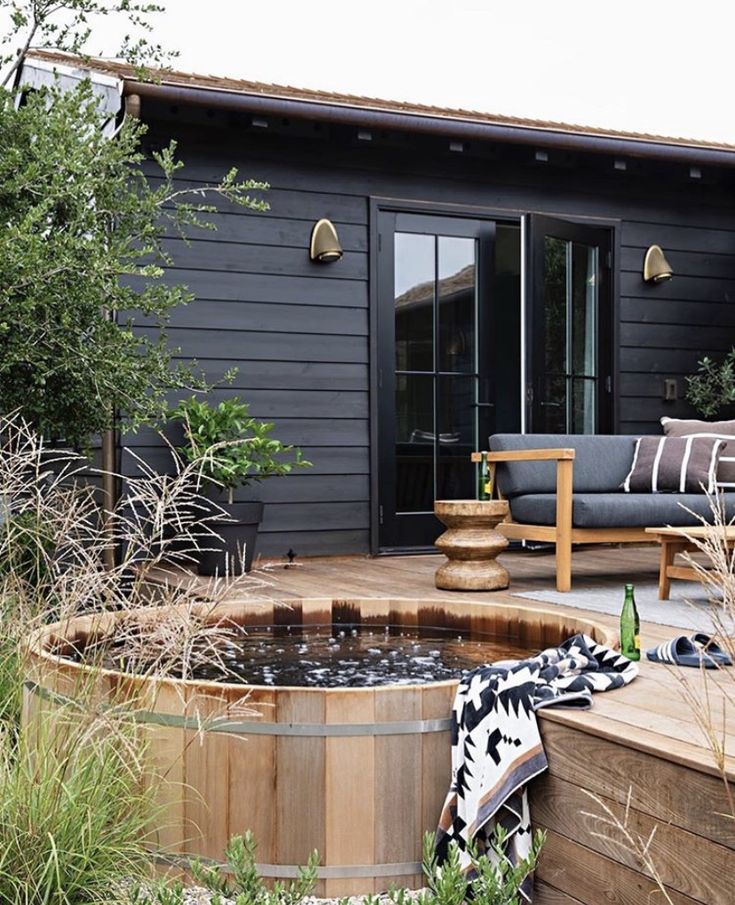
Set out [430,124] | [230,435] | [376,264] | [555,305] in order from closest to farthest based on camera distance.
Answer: [230,435] → [430,124] → [376,264] → [555,305]

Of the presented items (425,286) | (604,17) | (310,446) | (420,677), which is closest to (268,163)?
(425,286)

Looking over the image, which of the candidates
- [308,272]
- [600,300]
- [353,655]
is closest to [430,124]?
[308,272]

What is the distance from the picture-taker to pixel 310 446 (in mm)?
6285

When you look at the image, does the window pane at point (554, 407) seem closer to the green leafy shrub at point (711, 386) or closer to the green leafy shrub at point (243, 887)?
the green leafy shrub at point (711, 386)

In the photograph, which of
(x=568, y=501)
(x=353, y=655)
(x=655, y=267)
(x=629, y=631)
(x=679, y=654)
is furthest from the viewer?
(x=655, y=267)

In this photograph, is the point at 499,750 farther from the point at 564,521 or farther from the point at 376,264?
the point at 376,264

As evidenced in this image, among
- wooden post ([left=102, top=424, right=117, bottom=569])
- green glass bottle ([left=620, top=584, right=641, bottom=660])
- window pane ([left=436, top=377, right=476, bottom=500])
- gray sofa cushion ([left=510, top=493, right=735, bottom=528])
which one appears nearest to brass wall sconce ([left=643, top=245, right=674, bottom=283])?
window pane ([left=436, top=377, right=476, bottom=500])

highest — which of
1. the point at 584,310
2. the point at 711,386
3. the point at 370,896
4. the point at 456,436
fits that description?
the point at 584,310

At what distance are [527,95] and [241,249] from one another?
1500cm

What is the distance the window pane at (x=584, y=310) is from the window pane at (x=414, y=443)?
1154 millimetres

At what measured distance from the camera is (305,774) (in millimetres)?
2199

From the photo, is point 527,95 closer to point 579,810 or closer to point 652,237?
point 652,237

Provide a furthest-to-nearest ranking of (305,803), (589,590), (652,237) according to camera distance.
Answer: (652,237)
(589,590)
(305,803)

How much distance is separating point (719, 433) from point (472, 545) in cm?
177
